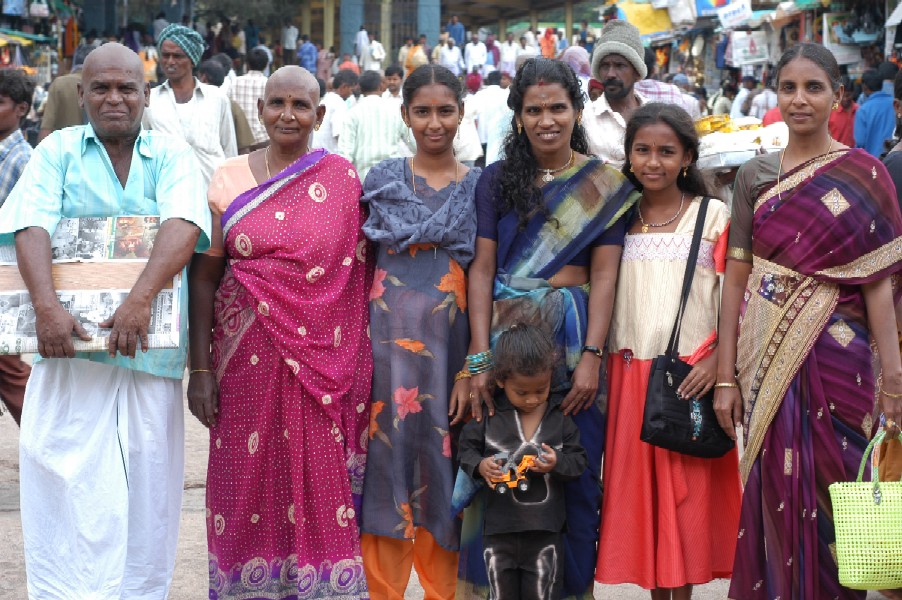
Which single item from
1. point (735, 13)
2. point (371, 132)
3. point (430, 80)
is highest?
point (735, 13)

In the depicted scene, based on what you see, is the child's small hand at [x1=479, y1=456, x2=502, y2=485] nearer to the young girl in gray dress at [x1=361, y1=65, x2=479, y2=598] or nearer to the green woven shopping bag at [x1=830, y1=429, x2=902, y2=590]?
the young girl in gray dress at [x1=361, y1=65, x2=479, y2=598]

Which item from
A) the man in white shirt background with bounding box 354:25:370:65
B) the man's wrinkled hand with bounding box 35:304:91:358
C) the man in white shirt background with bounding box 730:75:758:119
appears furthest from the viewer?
the man in white shirt background with bounding box 354:25:370:65

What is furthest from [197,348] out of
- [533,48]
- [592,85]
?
[533,48]

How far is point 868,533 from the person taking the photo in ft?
11.2

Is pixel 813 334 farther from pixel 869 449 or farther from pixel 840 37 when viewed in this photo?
pixel 840 37

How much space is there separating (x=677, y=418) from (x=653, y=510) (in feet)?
1.25

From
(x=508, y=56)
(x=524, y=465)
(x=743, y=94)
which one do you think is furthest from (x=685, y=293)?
(x=508, y=56)

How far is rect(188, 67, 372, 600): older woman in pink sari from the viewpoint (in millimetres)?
3846

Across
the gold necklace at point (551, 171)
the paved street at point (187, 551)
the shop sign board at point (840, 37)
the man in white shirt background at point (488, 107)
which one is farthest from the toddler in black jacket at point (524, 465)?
the shop sign board at point (840, 37)

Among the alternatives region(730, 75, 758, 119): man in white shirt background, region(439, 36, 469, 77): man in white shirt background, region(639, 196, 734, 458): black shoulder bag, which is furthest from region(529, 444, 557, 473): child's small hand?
region(439, 36, 469, 77): man in white shirt background

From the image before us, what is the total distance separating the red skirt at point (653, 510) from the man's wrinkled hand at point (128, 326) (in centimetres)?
159

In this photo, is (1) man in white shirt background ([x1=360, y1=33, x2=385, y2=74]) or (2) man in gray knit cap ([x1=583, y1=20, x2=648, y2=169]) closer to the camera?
(2) man in gray knit cap ([x1=583, y1=20, x2=648, y2=169])

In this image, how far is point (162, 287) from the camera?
12.0 ft

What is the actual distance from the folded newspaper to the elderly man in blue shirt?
0.07 meters
